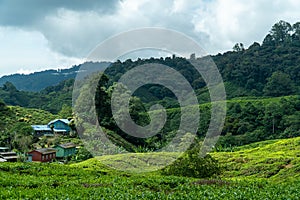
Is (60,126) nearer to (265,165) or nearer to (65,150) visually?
(65,150)

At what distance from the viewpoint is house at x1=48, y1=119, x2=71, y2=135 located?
65812mm

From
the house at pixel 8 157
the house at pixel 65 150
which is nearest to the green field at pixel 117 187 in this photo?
the house at pixel 8 157

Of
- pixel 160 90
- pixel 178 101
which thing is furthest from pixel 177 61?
pixel 178 101

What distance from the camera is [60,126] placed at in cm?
6700

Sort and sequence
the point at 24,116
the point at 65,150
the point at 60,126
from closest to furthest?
the point at 65,150 → the point at 60,126 → the point at 24,116

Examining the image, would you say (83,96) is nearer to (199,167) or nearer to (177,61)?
(199,167)

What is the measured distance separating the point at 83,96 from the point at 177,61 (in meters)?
72.7

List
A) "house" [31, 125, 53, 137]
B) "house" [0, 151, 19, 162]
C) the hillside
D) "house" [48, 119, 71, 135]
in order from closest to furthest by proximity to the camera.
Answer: "house" [0, 151, 19, 162], the hillside, "house" [31, 125, 53, 137], "house" [48, 119, 71, 135]

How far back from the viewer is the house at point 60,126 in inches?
2591

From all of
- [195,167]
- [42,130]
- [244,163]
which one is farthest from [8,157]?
[42,130]

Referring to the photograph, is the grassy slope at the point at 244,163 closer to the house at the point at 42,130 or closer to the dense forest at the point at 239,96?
the dense forest at the point at 239,96

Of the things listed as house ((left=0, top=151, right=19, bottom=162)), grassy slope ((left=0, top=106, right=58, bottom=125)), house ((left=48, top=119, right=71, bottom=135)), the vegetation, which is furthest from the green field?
grassy slope ((left=0, top=106, right=58, bottom=125))

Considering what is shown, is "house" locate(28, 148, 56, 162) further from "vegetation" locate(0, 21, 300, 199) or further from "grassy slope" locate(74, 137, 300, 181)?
"grassy slope" locate(74, 137, 300, 181)

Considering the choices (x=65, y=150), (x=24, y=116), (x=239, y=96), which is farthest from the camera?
A: (x=239, y=96)
